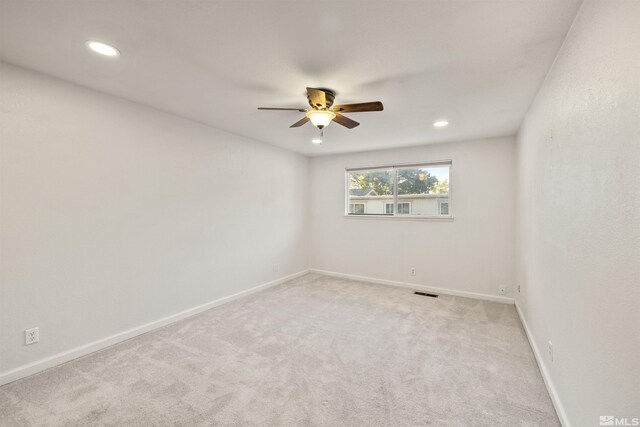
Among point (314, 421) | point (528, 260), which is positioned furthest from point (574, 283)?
point (314, 421)

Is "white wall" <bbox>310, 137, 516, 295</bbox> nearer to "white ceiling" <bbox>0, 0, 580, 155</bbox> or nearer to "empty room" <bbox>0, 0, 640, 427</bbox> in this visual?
"empty room" <bbox>0, 0, 640, 427</bbox>

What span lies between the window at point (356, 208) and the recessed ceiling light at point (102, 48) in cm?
409

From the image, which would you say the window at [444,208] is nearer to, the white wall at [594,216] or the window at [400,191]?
the window at [400,191]

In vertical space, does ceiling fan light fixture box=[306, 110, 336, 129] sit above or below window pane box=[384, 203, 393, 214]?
above

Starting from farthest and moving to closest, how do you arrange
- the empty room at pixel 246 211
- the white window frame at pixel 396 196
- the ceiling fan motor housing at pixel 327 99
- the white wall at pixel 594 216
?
1. the white window frame at pixel 396 196
2. the ceiling fan motor housing at pixel 327 99
3. the empty room at pixel 246 211
4. the white wall at pixel 594 216

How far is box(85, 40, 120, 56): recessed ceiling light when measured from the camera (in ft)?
5.94

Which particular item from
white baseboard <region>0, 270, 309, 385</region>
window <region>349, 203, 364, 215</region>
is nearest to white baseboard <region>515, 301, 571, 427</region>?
window <region>349, 203, 364, 215</region>

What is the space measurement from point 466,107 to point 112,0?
2986mm

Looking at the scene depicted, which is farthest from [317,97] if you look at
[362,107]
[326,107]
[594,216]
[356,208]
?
[356,208]

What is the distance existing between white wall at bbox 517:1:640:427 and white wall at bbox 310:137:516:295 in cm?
198

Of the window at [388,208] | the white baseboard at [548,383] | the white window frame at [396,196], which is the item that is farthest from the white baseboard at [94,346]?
the white baseboard at [548,383]

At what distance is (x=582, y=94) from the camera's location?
4.79ft

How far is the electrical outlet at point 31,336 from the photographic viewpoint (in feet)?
7.11

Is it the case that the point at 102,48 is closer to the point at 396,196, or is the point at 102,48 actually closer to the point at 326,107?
the point at 326,107
